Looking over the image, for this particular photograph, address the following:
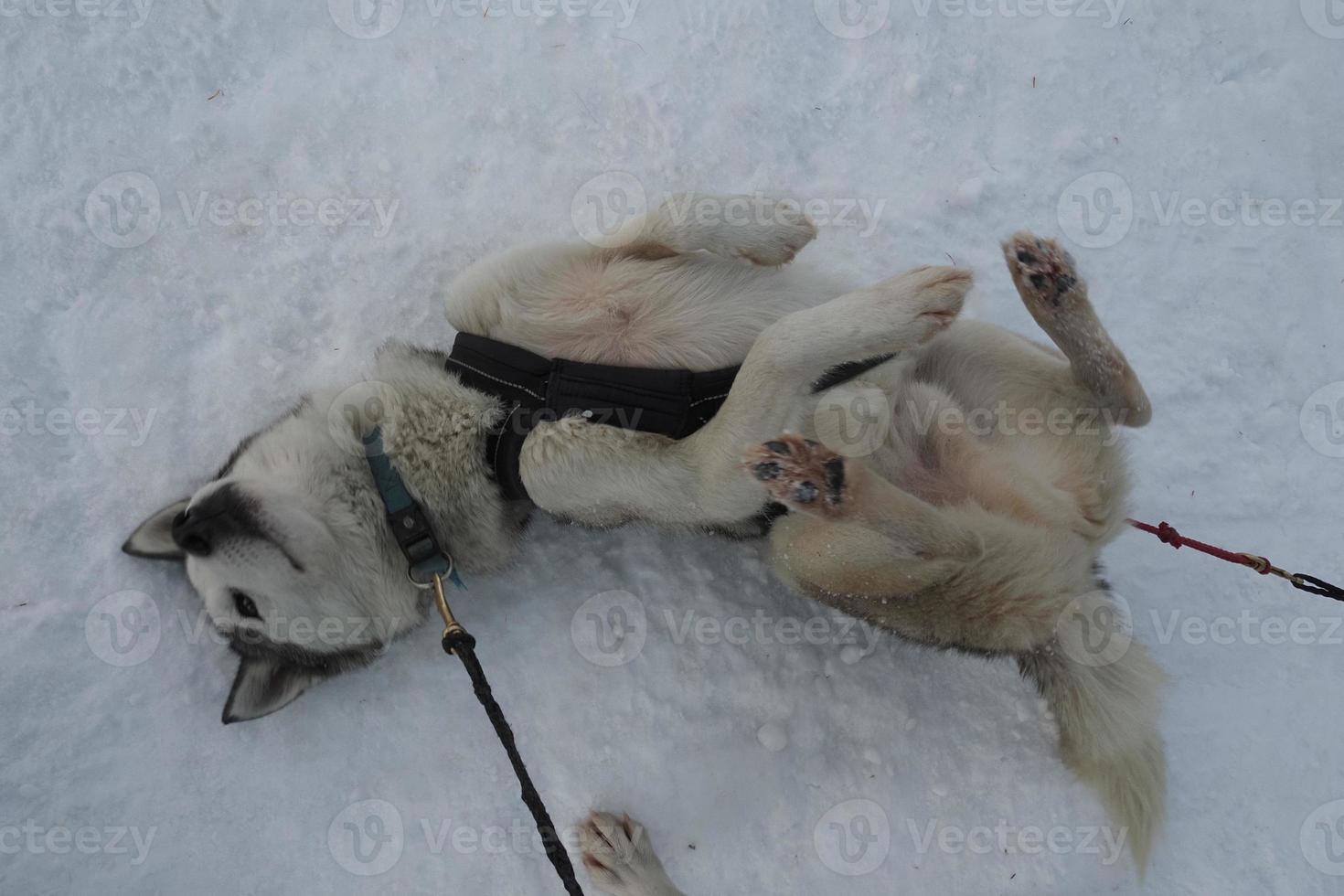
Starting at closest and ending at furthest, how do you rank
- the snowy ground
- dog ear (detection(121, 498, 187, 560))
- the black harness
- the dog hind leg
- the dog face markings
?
the dog face markings
the black harness
the dog hind leg
dog ear (detection(121, 498, 187, 560))
the snowy ground

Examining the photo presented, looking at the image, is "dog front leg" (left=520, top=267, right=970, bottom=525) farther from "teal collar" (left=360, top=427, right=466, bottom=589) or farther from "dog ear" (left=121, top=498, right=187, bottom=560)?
"dog ear" (left=121, top=498, right=187, bottom=560)

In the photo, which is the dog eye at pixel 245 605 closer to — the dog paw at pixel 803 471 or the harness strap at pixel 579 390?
the harness strap at pixel 579 390

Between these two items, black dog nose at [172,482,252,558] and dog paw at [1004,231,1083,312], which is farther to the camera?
dog paw at [1004,231,1083,312]

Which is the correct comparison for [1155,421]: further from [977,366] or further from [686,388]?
[686,388]

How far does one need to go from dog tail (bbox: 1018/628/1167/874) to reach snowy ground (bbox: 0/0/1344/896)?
45 centimetres

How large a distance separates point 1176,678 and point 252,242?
5.00 meters

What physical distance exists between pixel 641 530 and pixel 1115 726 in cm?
217

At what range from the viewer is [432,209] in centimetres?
408

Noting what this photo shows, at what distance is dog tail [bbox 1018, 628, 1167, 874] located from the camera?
3.21 metres

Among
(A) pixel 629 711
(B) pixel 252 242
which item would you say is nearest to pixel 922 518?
(A) pixel 629 711

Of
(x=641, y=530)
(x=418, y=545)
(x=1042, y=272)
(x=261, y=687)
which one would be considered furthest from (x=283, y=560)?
(x=1042, y=272)

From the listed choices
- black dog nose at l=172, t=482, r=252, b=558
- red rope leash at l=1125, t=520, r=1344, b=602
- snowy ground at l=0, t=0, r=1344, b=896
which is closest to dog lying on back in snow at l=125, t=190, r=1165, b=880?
black dog nose at l=172, t=482, r=252, b=558

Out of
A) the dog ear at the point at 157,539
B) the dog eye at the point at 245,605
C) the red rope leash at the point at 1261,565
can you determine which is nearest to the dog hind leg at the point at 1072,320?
the red rope leash at the point at 1261,565

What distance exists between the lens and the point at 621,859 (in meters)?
3.48
